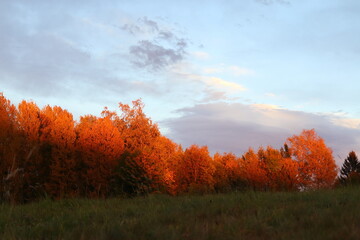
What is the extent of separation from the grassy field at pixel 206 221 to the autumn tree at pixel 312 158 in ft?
144

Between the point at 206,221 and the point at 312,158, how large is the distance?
48.6 meters

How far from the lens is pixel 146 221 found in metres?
5.81

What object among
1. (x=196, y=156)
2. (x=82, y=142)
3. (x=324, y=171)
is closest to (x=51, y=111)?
(x=82, y=142)

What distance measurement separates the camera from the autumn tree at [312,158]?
159ft

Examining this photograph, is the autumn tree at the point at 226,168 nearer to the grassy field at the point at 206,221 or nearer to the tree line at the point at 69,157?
the tree line at the point at 69,157

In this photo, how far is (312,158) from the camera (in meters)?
49.8

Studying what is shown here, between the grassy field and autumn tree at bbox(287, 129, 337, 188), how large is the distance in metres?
43.9

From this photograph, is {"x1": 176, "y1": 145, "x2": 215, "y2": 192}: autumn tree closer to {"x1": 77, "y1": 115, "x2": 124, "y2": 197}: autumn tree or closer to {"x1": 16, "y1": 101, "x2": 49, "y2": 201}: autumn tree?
{"x1": 77, "y1": 115, "x2": 124, "y2": 197}: autumn tree

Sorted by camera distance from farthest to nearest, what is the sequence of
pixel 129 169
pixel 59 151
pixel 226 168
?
1. pixel 226 168
2. pixel 129 169
3. pixel 59 151

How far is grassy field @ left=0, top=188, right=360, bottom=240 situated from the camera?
4832mm

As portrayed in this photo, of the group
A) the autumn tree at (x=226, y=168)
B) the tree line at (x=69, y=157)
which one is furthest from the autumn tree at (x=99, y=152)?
the autumn tree at (x=226, y=168)

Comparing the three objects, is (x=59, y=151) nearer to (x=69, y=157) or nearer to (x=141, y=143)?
(x=69, y=157)

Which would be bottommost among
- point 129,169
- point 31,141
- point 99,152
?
point 129,169

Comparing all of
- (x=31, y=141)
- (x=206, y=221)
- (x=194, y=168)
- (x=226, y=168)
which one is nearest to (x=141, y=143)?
(x=194, y=168)
